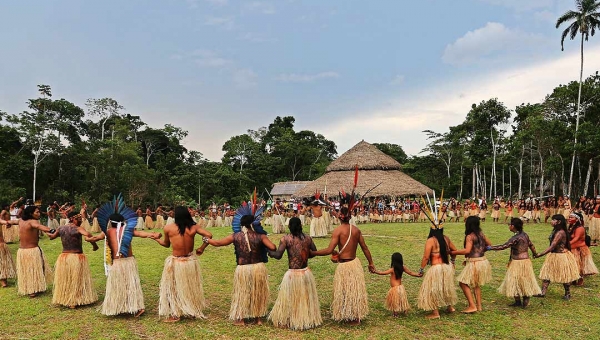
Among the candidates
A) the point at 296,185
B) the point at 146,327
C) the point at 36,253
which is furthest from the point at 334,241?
the point at 296,185

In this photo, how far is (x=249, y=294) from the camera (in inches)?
200

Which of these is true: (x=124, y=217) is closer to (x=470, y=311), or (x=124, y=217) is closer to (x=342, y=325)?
(x=342, y=325)

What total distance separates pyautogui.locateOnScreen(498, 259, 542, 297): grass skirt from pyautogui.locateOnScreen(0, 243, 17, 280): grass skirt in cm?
835

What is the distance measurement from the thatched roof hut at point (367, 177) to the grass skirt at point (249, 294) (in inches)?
879

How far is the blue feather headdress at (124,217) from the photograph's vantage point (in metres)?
5.44

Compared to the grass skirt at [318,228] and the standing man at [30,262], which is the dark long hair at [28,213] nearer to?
the standing man at [30,262]

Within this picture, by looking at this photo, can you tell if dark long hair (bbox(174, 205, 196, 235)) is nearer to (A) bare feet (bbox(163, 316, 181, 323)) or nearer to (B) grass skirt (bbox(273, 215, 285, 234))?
(A) bare feet (bbox(163, 316, 181, 323))

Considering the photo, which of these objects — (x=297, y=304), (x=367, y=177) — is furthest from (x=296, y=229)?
(x=367, y=177)

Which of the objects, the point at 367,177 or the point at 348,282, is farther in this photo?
the point at 367,177

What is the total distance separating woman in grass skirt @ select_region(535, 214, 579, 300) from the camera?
6.17 meters

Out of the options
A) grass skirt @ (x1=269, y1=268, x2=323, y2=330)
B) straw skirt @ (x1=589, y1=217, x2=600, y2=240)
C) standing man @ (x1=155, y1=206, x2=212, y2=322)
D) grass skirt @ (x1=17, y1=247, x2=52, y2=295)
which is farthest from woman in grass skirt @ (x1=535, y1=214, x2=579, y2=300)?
grass skirt @ (x1=17, y1=247, x2=52, y2=295)

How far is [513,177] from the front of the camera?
49.6 m

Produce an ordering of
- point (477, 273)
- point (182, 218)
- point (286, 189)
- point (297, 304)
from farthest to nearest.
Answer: point (286, 189) → point (477, 273) → point (182, 218) → point (297, 304)

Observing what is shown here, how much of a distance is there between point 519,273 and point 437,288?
143 centimetres
